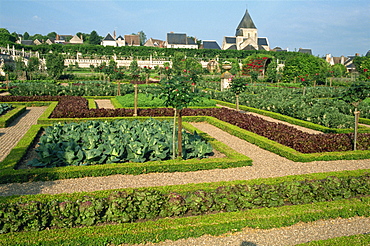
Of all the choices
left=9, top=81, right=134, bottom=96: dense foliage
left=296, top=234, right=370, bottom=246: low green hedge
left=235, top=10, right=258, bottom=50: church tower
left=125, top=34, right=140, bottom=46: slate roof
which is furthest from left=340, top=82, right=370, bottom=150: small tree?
left=125, top=34, right=140, bottom=46: slate roof

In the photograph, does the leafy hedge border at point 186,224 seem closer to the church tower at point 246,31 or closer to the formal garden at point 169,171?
the formal garden at point 169,171

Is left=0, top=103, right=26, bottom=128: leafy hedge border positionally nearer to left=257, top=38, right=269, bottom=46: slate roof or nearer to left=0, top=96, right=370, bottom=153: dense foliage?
left=0, top=96, right=370, bottom=153: dense foliage

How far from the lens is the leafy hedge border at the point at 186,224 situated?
15.9 feet

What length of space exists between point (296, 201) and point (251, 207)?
38.6 inches

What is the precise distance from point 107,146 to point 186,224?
3941 millimetres

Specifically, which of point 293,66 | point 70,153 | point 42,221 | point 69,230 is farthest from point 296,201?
point 293,66

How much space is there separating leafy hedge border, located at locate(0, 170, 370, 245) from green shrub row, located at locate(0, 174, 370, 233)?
0.20 meters

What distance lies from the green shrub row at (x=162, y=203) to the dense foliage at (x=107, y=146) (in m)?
2.55

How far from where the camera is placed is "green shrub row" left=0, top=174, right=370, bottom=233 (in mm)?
5102

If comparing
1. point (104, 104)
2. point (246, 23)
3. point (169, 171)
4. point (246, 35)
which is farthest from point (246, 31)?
point (169, 171)

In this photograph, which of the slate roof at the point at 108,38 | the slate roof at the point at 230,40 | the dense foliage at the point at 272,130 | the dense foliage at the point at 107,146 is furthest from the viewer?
→ the slate roof at the point at 230,40

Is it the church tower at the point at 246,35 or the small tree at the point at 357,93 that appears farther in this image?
the church tower at the point at 246,35

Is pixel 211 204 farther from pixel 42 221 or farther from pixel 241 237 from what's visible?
pixel 42 221

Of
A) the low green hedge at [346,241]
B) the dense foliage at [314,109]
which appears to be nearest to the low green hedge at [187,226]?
the low green hedge at [346,241]
